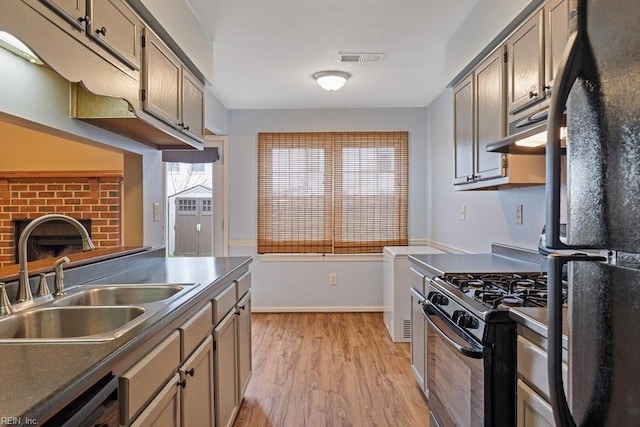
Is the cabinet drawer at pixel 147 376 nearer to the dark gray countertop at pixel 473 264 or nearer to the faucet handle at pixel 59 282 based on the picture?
the faucet handle at pixel 59 282

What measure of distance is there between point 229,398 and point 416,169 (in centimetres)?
350

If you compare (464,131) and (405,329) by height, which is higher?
(464,131)

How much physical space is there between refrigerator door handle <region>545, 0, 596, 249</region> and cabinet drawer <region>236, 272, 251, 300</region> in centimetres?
189

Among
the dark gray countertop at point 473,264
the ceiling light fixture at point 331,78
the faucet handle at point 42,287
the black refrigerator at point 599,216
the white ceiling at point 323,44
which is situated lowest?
the dark gray countertop at point 473,264

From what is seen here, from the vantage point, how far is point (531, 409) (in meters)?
1.25

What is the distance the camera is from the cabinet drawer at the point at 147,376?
3.33ft

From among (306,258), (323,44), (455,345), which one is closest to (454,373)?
(455,345)

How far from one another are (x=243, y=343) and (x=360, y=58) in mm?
2301

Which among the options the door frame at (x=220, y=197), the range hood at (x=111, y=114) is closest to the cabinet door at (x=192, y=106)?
the range hood at (x=111, y=114)

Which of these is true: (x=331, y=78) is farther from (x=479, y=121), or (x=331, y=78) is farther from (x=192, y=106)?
(x=479, y=121)

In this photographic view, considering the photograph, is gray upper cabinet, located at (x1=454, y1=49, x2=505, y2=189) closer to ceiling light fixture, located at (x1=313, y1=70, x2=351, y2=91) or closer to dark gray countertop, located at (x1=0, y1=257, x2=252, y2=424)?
ceiling light fixture, located at (x1=313, y1=70, x2=351, y2=91)

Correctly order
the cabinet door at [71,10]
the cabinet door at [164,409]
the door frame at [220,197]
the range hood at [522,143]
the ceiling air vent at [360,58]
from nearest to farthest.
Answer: the cabinet door at [164,409] < the cabinet door at [71,10] < the range hood at [522,143] < the ceiling air vent at [360,58] < the door frame at [220,197]

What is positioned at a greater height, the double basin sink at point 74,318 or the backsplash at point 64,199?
the backsplash at point 64,199

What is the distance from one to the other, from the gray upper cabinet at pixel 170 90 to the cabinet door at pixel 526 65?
1.75m
